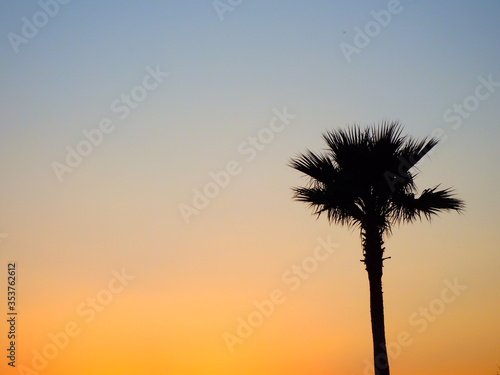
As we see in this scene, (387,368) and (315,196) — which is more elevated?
(315,196)

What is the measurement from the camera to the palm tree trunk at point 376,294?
134 ft

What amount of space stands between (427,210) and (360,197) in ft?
7.55

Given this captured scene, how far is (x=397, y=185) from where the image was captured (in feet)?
138

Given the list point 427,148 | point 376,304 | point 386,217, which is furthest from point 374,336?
point 427,148

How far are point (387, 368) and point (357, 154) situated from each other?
7.29 metres

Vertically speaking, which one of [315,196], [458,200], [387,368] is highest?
[315,196]

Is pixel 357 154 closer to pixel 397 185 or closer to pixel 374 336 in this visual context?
pixel 397 185

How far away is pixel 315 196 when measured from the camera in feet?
139

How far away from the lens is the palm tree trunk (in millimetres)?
40719

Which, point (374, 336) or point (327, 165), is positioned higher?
point (327, 165)

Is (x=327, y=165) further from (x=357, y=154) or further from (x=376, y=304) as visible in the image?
(x=376, y=304)

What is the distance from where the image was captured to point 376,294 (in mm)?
41406

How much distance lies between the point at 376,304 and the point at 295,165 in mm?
5587

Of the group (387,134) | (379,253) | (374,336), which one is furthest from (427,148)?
(374,336)
